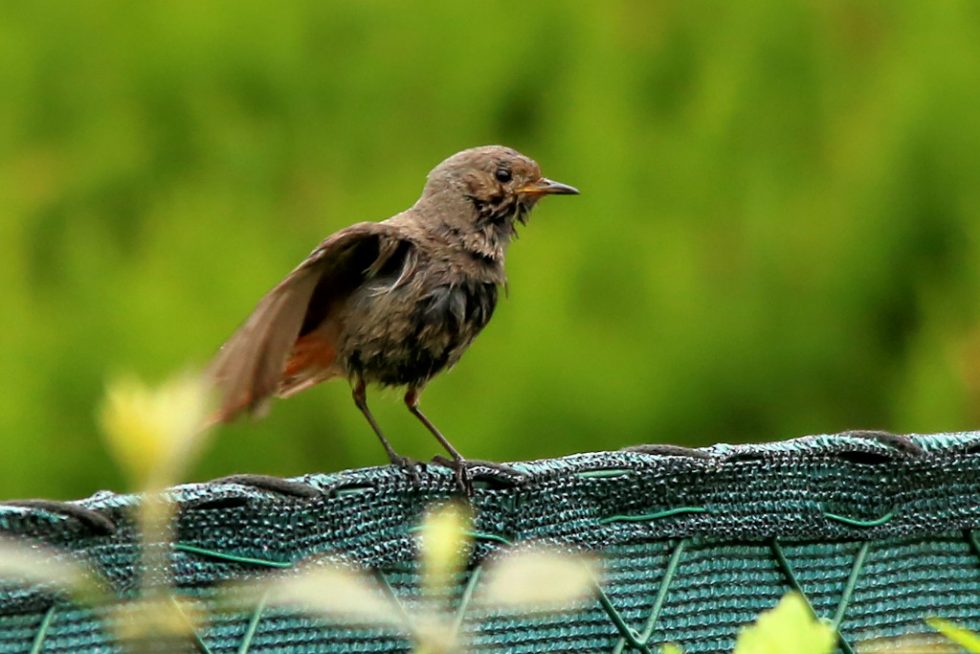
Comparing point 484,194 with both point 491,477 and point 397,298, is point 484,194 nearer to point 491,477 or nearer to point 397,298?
point 397,298

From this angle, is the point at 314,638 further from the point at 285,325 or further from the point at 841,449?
the point at 285,325

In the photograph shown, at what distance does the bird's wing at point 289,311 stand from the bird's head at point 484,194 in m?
0.26

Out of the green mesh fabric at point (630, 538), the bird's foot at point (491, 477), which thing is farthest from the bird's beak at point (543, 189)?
the bird's foot at point (491, 477)

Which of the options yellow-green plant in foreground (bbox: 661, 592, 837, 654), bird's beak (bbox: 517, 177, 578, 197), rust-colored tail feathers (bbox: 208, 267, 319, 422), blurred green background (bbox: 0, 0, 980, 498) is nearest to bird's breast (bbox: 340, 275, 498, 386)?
rust-colored tail feathers (bbox: 208, 267, 319, 422)

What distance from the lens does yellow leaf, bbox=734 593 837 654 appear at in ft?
2.79

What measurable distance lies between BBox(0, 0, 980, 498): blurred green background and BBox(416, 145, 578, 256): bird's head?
132cm

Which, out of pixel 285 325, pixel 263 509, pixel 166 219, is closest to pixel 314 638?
pixel 263 509

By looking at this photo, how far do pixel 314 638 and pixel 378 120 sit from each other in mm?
3825

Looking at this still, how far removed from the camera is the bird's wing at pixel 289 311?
229cm

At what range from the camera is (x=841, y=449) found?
1.82m

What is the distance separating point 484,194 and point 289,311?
0.90 meters

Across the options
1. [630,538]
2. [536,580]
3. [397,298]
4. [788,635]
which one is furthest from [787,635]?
[397,298]

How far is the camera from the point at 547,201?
17.2 feet

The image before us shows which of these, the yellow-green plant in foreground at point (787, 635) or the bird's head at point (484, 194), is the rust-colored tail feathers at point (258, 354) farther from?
the yellow-green plant in foreground at point (787, 635)
